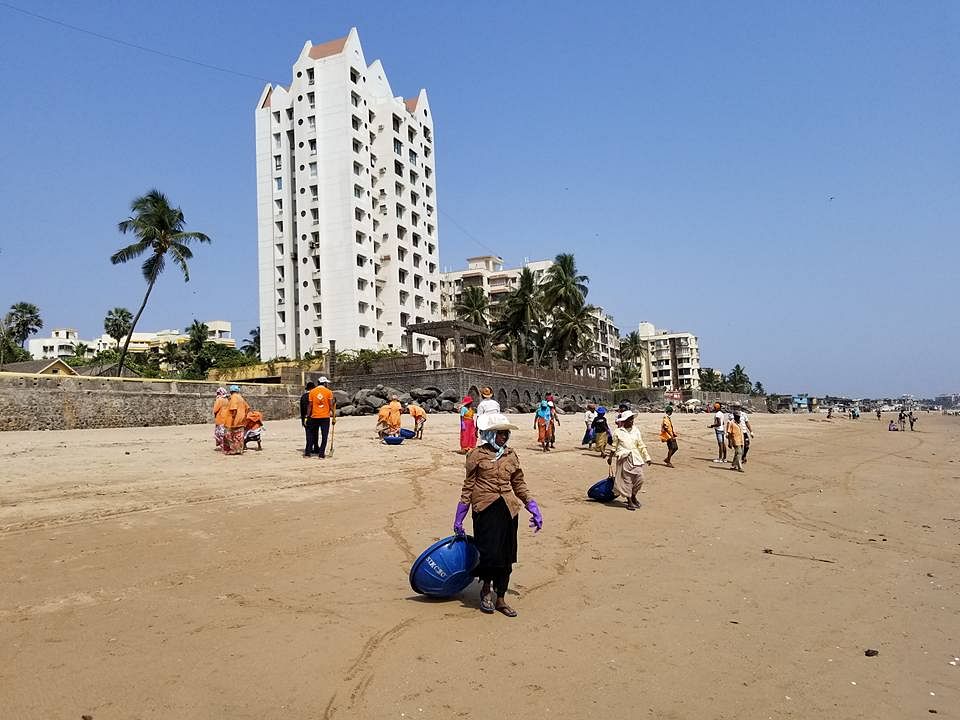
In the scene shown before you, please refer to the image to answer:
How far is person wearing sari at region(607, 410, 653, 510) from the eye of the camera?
37.7ft

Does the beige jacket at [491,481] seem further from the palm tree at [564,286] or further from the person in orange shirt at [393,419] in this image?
the palm tree at [564,286]

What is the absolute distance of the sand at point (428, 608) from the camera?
4.41 meters

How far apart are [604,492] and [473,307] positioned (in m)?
68.8

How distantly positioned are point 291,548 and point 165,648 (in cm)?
291

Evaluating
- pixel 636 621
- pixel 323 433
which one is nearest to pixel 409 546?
pixel 636 621

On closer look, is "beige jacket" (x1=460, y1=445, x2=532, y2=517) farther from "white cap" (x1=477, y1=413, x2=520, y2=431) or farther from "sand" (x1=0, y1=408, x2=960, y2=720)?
"sand" (x1=0, y1=408, x2=960, y2=720)

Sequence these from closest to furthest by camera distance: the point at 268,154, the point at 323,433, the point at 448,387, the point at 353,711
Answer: the point at 353,711 < the point at 323,433 < the point at 448,387 < the point at 268,154

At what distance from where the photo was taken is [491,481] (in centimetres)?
615

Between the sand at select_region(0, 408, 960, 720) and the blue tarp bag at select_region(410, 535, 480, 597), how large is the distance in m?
0.20

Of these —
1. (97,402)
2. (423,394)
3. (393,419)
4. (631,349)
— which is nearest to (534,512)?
(393,419)

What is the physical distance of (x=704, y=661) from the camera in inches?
203

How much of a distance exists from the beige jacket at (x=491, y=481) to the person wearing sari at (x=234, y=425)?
10600mm

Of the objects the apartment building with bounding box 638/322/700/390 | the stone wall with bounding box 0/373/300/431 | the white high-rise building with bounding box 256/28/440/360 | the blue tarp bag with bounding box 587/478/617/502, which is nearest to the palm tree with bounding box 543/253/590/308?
the white high-rise building with bounding box 256/28/440/360

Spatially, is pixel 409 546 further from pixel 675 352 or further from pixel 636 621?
pixel 675 352
